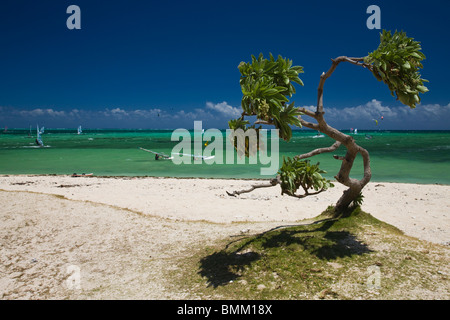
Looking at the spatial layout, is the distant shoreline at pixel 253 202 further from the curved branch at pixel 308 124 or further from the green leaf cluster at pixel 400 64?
the green leaf cluster at pixel 400 64

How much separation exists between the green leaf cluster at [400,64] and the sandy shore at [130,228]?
4.42 metres

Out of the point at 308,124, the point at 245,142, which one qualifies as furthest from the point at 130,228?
the point at 308,124

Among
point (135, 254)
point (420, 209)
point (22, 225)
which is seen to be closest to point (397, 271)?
point (135, 254)

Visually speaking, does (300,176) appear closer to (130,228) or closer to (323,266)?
(323,266)

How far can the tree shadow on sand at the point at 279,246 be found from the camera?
5.27m

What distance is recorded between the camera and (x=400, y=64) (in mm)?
4387

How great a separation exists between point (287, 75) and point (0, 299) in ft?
19.7

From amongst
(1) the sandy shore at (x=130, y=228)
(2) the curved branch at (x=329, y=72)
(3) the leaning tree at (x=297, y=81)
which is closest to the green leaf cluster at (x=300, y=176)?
(3) the leaning tree at (x=297, y=81)

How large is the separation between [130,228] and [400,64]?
23.8ft

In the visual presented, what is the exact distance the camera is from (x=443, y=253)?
5426 millimetres

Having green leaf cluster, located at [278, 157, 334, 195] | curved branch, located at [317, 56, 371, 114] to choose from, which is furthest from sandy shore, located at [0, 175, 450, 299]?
curved branch, located at [317, 56, 371, 114]

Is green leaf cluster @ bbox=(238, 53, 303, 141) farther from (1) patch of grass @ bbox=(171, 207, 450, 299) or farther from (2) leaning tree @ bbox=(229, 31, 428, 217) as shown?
(1) patch of grass @ bbox=(171, 207, 450, 299)
